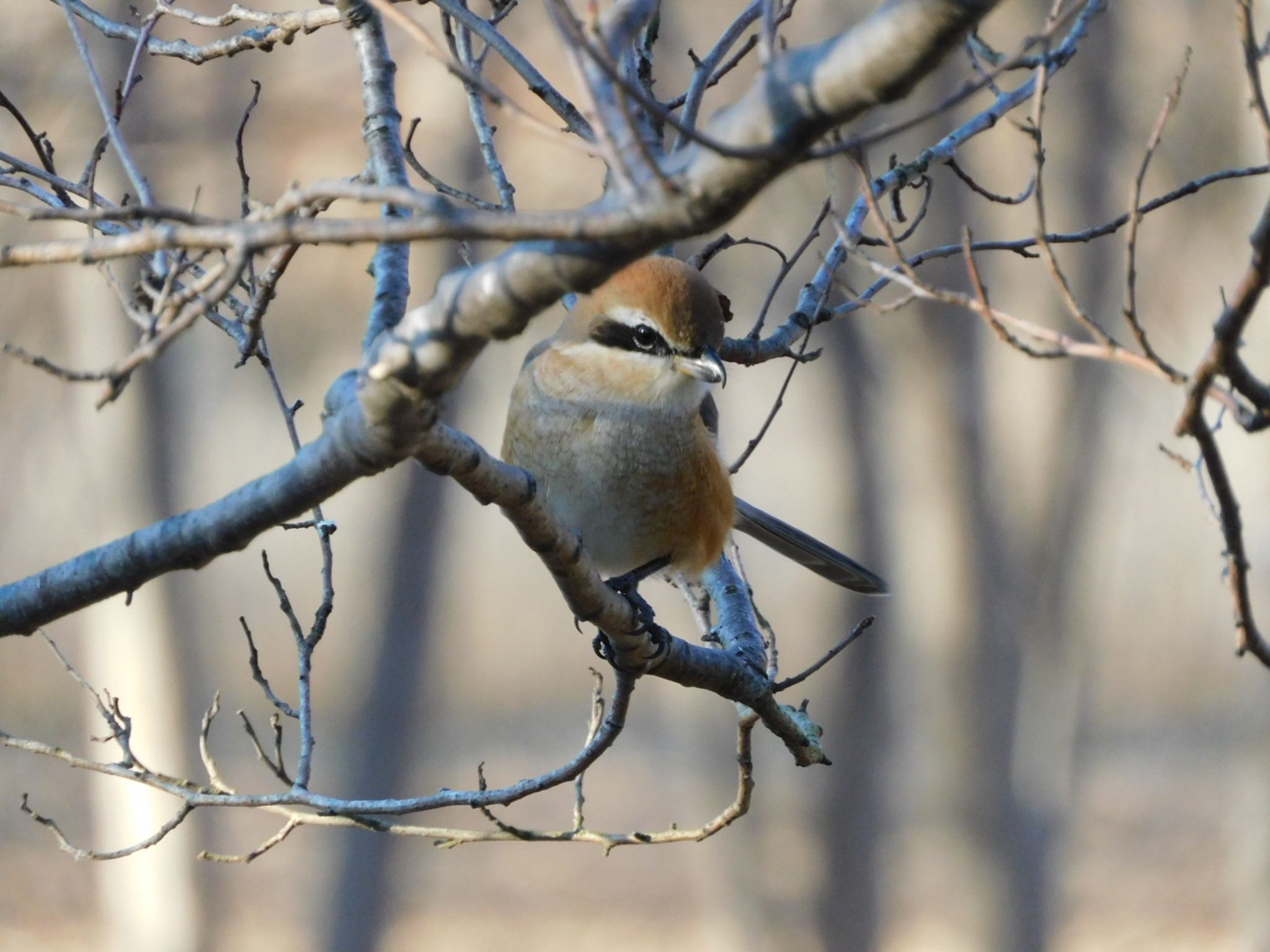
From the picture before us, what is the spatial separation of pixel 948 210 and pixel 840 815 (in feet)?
10.8

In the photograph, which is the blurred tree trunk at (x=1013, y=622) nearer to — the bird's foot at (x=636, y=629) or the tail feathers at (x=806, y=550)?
the tail feathers at (x=806, y=550)

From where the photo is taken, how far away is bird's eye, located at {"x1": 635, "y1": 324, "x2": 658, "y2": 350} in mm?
2762

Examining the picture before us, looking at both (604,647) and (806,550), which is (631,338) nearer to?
(604,647)

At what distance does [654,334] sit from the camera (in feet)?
9.05

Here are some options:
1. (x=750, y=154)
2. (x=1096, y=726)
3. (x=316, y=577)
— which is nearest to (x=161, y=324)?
(x=750, y=154)

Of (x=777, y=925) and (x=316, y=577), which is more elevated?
(x=316, y=577)

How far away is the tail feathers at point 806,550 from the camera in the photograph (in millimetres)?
3701

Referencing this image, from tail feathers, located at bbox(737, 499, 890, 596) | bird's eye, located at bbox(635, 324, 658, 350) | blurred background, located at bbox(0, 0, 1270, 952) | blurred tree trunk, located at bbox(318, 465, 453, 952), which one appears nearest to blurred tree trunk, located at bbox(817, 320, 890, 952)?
blurred background, located at bbox(0, 0, 1270, 952)

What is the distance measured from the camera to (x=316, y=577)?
599 cm

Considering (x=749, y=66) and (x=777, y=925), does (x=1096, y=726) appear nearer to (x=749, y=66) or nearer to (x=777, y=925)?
(x=777, y=925)

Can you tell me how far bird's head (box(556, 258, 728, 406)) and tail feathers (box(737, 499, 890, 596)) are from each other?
857 millimetres

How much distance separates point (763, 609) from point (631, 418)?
3.32m

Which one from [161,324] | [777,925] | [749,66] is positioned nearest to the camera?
[161,324]

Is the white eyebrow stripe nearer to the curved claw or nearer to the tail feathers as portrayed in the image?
the curved claw
